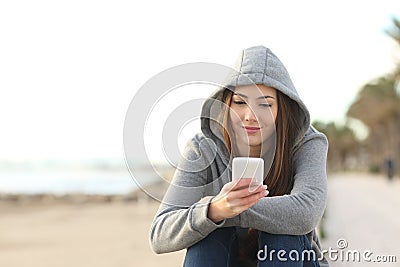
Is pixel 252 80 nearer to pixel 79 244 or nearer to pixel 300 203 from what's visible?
pixel 300 203

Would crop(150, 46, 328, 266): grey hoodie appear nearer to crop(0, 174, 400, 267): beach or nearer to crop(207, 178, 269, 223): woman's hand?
crop(207, 178, 269, 223): woman's hand

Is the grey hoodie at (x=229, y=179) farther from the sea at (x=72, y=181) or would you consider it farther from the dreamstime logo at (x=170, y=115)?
the sea at (x=72, y=181)

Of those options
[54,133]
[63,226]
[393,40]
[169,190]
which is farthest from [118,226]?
[54,133]

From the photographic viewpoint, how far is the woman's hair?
2436 millimetres

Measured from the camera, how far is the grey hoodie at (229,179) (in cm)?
225

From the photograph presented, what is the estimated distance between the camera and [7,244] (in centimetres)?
1270

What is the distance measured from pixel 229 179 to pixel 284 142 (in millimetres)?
248

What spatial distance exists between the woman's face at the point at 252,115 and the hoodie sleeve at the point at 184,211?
0.67 feet

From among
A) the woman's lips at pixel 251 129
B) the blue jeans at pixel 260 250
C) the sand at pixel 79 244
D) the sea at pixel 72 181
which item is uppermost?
the woman's lips at pixel 251 129

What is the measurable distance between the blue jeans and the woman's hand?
26 centimetres

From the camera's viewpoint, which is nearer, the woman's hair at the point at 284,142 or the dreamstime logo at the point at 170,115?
the dreamstime logo at the point at 170,115

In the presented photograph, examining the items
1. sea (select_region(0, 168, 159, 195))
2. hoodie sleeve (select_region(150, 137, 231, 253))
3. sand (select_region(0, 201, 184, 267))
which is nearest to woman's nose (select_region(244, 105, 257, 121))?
hoodie sleeve (select_region(150, 137, 231, 253))

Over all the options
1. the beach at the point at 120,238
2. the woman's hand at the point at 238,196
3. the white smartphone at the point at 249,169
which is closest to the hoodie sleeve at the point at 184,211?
the woman's hand at the point at 238,196

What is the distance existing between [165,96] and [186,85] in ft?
0.27
